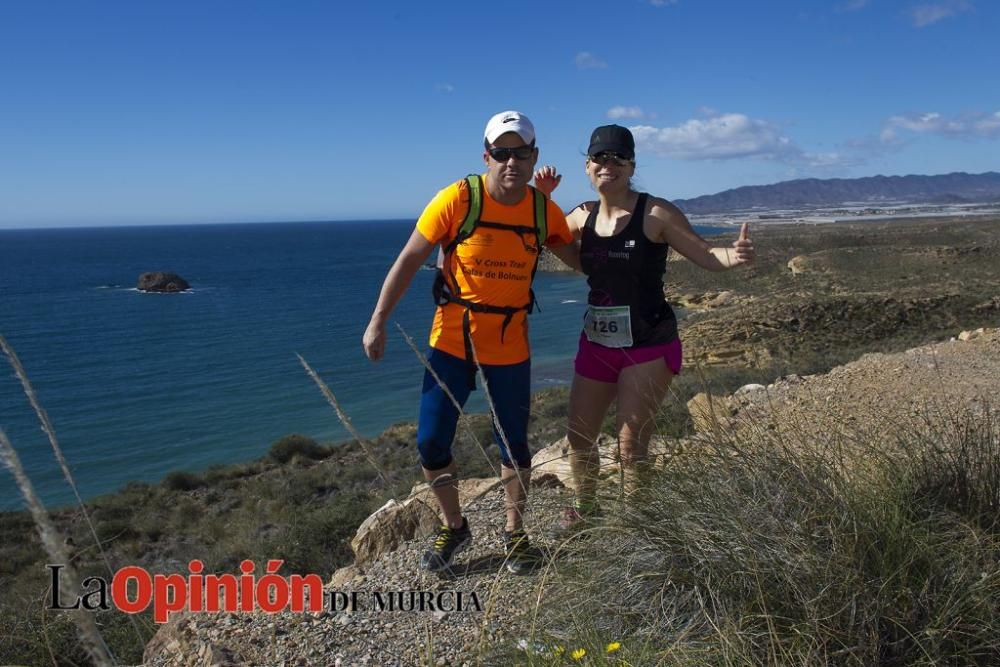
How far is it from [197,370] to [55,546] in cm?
3314

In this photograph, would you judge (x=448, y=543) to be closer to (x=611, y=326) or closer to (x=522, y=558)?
(x=522, y=558)

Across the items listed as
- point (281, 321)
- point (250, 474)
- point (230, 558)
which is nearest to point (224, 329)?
point (281, 321)

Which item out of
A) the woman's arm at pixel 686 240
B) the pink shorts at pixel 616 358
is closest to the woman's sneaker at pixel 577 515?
the pink shorts at pixel 616 358

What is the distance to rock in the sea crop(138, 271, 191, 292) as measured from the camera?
6419 cm

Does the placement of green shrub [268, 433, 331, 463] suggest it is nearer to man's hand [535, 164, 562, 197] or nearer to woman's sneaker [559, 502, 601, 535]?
man's hand [535, 164, 562, 197]

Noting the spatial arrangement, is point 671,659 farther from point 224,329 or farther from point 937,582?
point 224,329

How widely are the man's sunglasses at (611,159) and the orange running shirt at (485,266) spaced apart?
1.23 feet

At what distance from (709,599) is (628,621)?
231 mm

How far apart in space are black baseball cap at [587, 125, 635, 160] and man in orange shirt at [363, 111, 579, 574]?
1.00 feet

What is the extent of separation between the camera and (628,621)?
1843 millimetres

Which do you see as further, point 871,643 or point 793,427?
point 793,427

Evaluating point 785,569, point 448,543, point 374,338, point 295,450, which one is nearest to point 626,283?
point 374,338

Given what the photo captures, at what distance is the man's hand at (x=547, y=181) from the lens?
3516 millimetres

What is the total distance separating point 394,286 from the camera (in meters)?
3.14
